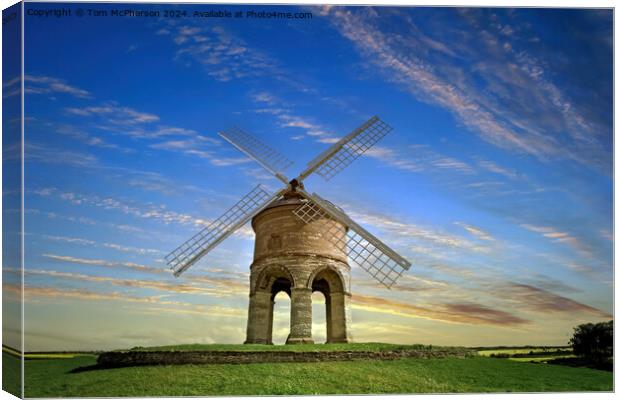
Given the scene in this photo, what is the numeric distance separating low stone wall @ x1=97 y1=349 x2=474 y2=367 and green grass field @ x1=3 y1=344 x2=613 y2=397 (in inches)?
16.3

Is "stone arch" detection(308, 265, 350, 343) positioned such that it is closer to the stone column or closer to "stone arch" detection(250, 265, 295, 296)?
the stone column

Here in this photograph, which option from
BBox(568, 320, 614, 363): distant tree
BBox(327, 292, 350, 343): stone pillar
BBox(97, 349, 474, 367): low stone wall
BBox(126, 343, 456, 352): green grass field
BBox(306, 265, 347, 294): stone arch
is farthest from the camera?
BBox(306, 265, 347, 294): stone arch

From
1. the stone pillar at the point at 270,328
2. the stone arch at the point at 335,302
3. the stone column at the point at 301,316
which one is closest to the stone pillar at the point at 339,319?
the stone arch at the point at 335,302

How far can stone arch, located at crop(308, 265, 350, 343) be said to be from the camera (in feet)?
78.6

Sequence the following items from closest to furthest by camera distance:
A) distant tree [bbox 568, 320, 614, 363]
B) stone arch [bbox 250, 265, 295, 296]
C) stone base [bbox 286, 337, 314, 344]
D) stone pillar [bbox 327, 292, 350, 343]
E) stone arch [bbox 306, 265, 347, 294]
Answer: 1. distant tree [bbox 568, 320, 614, 363]
2. stone base [bbox 286, 337, 314, 344]
3. stone pillar [bbox 327, 292, 350, 343]
4. stone arch [bbox 250, 265, 295, 296]
5. stone arch [bbox 306, 265, 347, 294]

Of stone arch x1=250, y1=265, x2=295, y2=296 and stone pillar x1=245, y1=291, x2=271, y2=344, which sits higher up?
stone arch x1=250, y1=265, x2=295, y2=296

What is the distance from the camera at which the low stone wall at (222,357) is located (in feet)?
62.7

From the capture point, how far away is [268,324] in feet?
80.2

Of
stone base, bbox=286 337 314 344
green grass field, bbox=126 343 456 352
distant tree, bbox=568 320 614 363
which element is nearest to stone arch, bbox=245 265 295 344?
stone base, bbox=286 337 314 344

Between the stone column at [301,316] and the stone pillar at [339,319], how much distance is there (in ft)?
4.11

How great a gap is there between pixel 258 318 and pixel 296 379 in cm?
676

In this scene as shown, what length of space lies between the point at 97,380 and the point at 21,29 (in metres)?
10.2

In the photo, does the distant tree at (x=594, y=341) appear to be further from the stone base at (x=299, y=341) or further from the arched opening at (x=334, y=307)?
the stone base at (x=299, y=341)

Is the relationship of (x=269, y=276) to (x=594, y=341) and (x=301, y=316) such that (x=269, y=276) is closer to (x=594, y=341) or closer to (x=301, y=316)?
(x=301, y=316)
